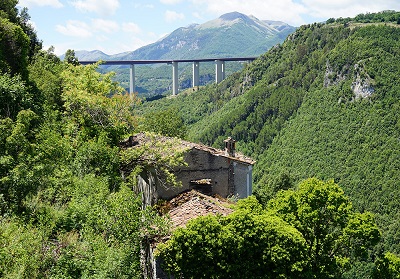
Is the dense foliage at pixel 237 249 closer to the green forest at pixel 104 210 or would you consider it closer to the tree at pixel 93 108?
the green forest at pixel 104 210

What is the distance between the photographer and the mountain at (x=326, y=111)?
92375 millimetres

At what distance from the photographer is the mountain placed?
92375 mm

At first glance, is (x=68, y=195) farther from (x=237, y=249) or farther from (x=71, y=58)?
(x=71, y=58)

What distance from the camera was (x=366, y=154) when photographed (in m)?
97.0

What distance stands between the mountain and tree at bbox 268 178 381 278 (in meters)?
56.9

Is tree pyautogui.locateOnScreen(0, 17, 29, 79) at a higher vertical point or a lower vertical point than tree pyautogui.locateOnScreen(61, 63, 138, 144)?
higher

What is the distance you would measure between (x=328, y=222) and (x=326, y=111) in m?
102

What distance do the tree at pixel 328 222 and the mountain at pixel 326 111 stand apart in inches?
2240

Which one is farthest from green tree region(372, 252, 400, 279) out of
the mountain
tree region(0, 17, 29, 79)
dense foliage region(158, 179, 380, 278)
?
the mountain

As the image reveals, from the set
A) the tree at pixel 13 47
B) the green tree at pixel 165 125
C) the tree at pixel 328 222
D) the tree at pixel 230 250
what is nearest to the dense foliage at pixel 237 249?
the tree at pixel 230 250

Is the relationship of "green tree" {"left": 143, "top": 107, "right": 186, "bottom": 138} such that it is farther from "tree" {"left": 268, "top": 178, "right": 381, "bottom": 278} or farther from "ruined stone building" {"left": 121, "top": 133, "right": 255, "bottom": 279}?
"tree" {"left": 268, "top": 178, "right": 381, "bottom": 278}

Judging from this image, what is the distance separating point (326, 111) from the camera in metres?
118

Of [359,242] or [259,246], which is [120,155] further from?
[359,242]

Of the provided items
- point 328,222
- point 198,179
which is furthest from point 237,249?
point 198,179
